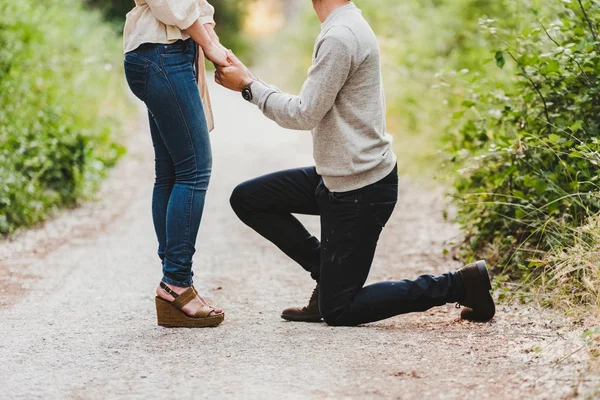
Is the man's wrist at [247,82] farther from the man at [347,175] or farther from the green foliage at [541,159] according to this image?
the green foliage at [541,159]

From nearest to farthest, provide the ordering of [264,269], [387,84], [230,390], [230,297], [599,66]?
[230,390]
[599,66]
[230,297]
[264,269]
[387,84]

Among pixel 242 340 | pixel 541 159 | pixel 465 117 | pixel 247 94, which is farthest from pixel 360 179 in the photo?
pixel 465 117

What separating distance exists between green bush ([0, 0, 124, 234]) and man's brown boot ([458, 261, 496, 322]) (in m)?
3.79

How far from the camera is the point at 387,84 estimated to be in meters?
12.8

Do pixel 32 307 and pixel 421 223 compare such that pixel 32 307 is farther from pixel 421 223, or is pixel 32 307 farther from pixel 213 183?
pixel 213 183

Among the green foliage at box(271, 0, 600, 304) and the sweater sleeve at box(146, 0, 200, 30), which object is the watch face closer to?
the sweater sleeve at box(146, 0, 200, 30)

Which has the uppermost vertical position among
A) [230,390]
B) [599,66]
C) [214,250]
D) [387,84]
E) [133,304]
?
[599,66]

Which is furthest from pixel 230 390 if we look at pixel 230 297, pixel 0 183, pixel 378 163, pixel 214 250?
pixel 0 183

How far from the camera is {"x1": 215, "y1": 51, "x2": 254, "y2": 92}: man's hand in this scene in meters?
3.89

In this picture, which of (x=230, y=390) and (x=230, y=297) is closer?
(x=230, y=390)

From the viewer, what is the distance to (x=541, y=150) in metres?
4.87

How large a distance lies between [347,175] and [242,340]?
856 mm

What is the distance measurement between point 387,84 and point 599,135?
8.26 meters

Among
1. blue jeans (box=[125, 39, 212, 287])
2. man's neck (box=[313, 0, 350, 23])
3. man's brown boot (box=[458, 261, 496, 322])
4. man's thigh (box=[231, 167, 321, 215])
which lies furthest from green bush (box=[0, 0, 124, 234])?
man's brown boot (box=[458, 261, 496, 322])
